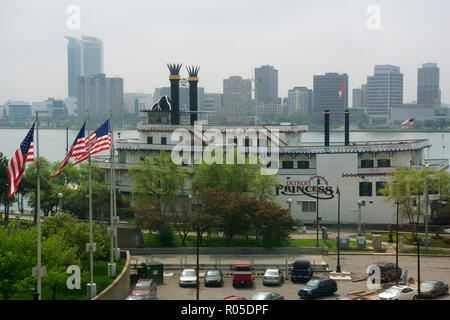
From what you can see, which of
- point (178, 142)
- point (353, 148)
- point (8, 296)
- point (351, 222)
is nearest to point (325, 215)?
point (351, 222)

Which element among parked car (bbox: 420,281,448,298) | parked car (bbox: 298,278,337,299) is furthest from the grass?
parked car (bbox: 420,281,448,298)

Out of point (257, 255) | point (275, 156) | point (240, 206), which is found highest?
point (275, 156)

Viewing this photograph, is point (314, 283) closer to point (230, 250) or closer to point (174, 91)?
point (230, 250)

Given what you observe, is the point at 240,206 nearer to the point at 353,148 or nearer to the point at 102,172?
the point at 353,148

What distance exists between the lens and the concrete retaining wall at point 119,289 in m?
28.5

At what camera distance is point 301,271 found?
116ft

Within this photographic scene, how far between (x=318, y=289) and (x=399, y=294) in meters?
4.15

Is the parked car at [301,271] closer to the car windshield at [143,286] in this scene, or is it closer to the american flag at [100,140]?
the car windshield at [143,286]

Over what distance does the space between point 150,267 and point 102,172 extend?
3077 cm

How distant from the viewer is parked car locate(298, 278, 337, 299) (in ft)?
101

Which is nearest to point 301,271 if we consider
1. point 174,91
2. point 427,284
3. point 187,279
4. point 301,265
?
point 301,265

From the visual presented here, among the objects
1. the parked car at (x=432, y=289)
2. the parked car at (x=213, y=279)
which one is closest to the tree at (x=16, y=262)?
the parked car at (x=213, y=279)

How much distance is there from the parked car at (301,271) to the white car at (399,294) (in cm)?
615

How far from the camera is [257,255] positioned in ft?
144
